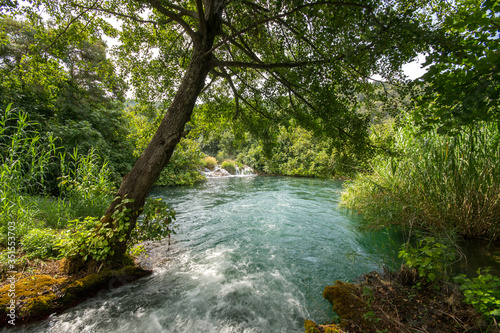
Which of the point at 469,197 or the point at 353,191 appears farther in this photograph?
the point at 353,191

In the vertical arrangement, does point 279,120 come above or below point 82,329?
above

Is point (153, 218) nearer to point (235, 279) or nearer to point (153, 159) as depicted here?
point (153, 159)

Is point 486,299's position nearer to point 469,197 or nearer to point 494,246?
point 469,197

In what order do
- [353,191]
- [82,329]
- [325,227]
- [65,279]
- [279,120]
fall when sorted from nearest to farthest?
[82,329], [65,279], [279,120], [325,227], [353,191]

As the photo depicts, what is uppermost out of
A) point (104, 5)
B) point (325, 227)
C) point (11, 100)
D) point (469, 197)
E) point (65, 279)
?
point (104, 5)

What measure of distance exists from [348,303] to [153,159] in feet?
10.2

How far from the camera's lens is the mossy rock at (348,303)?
197 centimetres

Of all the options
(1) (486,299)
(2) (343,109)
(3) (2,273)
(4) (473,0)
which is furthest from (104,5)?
(1) (486,299)

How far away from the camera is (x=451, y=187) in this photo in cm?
353

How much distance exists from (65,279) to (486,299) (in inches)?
170

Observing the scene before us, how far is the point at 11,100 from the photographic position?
5844mm

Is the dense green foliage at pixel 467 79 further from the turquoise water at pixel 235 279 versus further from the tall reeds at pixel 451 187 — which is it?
the turquoise water at pixel 235 279

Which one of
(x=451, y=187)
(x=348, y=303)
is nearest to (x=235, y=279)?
(x=348, y=303)

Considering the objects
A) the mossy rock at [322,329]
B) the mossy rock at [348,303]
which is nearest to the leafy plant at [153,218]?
the mossy rock at [322,329]
